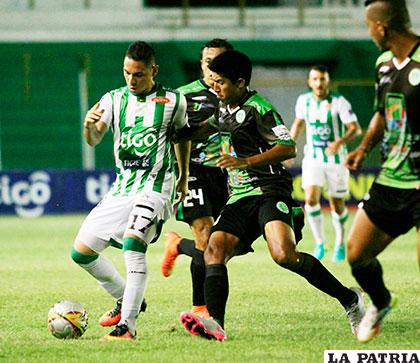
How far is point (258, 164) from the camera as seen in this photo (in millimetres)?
7281

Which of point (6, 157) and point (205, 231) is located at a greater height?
point (205, 231)

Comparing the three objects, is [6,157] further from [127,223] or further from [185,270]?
[127,223]

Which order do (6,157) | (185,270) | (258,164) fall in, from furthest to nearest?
(6,157), (185,270), (258,164)

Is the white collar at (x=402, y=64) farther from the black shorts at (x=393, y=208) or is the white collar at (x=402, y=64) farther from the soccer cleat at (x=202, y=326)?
the soccer cleat at (x=202, y=326)

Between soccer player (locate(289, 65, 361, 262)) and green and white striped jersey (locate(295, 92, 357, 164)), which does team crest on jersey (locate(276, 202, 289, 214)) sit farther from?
green and white striped jersey (locate(295, 92, 357, 164))

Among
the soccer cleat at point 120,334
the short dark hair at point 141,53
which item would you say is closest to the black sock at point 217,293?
the soccer cleat at point 120,334

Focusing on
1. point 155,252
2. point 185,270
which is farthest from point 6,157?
point 185,270

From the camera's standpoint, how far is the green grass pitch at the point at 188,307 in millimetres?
6840

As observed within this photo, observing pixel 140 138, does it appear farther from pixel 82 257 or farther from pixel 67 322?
pixel 67 322

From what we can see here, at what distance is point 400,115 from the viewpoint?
6430 mm

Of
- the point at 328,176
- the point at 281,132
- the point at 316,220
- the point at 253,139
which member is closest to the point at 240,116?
the point at 253,139

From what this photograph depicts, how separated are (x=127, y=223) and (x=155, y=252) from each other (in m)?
7.78

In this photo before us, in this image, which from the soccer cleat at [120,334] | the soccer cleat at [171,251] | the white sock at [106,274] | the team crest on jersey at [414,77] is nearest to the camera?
the team crest on jersey at [414,77]

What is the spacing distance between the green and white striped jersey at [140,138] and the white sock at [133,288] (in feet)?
1.75
